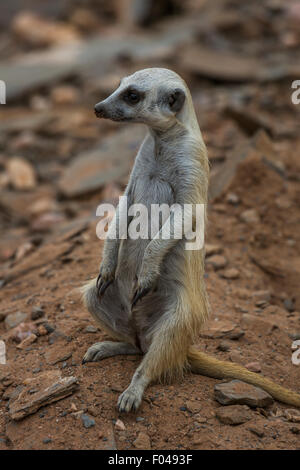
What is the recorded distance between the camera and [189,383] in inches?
119

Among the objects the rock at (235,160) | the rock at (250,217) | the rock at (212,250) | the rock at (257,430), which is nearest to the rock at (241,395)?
the rock at (257,430)

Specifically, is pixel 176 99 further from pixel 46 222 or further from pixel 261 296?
pixel 46 222

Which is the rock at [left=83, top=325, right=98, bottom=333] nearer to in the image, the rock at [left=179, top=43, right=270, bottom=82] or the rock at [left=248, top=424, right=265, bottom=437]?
the rock at [left=248, top=424, right=265, bottom=437]

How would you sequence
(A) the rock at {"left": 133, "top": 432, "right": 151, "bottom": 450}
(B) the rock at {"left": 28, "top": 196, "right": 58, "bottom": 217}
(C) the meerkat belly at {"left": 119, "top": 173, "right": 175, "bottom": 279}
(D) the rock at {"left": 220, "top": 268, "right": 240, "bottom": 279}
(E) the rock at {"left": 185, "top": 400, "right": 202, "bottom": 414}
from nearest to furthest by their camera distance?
(A) the rock at {"left": 133, "top": 432, "right": 151, "bottom": 450} < (E) the rock at {"left": 185, "top": 400, "right": 202, "bottom": 414} < (C) the meerkat belly at {"left": 119, "top": 173, "right": 175, "bottom": 279} < (D) the rock at {"left": 220, "top": 268, "right": 240, "bottom": 279} < (B) the rock at {"left": 28, "top": 196, "right": 58, "bottom": 217}

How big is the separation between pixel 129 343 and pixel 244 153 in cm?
279

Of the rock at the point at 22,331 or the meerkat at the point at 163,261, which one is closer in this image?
the meerkat at the point at 163,261

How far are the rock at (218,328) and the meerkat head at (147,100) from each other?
4.23 feet

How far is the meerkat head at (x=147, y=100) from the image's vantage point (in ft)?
9.77

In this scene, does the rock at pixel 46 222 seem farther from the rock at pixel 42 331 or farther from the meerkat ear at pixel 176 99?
the meerkat ear at pixel 176 99

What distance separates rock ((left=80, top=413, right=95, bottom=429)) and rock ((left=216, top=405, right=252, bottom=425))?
58 centimetres

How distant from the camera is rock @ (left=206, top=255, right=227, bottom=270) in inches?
177

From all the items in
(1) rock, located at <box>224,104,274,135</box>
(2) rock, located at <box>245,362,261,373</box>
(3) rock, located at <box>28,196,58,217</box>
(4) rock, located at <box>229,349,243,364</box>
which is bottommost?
(2) rock, located at <box>245,362,261,373</box>

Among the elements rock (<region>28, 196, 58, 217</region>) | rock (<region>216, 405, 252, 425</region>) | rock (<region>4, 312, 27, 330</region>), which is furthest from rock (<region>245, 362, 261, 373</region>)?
rock (<region>28, 196, 58, 217</region>)

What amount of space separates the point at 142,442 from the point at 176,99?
1.61m
